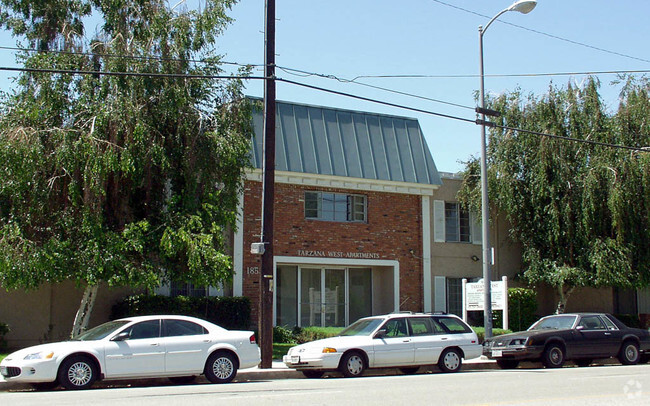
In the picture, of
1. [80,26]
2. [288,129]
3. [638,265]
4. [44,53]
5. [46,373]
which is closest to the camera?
[46,373]

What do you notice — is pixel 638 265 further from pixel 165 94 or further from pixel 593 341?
pixel 165 94

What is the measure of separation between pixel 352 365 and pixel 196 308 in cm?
734

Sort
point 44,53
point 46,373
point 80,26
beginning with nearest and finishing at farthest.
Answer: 1. point 46,373
2. point 44,53
3. point 80,26

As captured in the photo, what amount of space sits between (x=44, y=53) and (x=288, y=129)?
8.79 metres

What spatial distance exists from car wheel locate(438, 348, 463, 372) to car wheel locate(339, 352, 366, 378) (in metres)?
2.03

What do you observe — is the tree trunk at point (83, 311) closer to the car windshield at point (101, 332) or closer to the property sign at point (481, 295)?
the car windshield at point (101, 332)

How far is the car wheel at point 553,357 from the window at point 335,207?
8984 millimetres

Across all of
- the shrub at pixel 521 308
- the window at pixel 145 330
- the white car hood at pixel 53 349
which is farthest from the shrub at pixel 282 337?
the white car hood at pixel 53 349

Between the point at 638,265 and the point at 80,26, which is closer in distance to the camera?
the point at 80,26

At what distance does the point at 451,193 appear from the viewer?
2839 cm

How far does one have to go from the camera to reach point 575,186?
26781 millimetres

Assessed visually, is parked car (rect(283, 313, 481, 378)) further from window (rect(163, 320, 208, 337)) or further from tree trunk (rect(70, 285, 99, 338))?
tree trunk (rect(70, 285, 99, 338))

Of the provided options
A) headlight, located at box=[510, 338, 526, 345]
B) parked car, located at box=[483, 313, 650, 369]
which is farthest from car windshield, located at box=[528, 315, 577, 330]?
headlight, located at box=[510, 338, 526, 345]

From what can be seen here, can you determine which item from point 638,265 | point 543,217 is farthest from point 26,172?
point 638,265
